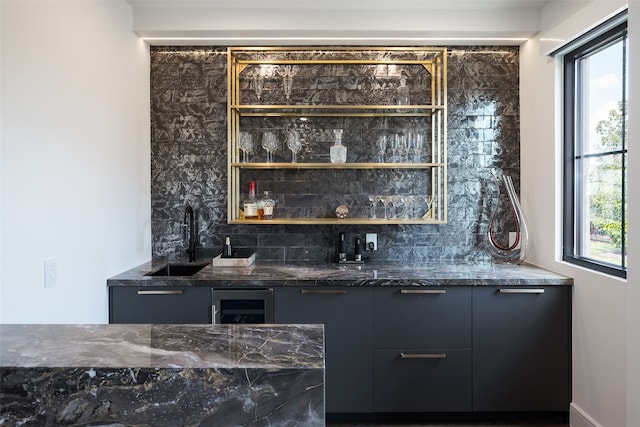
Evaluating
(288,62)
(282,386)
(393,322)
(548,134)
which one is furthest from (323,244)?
(282,386)

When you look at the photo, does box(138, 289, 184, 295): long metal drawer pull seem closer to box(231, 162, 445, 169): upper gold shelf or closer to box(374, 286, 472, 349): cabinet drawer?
box(231, 162, 445, 169): upper gold shelf

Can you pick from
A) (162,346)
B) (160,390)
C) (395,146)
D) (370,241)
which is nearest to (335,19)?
(395,146)

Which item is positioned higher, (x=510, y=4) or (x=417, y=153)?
(x=510, y=4)

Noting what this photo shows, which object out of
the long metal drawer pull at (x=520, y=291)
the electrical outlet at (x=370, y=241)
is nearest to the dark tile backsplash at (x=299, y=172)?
the electrical outlet at (x=370, y=241)

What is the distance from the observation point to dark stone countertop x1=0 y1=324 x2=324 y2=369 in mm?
968

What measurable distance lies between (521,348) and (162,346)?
221 cm

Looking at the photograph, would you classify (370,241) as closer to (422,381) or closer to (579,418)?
(422,381)

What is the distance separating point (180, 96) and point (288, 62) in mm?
→ 831

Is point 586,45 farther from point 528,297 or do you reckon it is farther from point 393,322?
point 393,322

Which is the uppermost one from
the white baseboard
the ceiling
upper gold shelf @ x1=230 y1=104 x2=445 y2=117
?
the ceiling

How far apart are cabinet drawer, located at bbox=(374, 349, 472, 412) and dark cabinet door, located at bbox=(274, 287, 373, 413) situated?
11cm

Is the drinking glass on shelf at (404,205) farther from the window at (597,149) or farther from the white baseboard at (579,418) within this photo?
the white baseboard at (579,418)

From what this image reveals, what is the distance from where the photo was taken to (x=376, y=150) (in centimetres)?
322

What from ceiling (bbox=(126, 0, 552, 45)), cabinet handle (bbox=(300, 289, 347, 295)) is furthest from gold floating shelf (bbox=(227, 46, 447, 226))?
cabinet handle (bbox=(300, 289, 347, 295))
